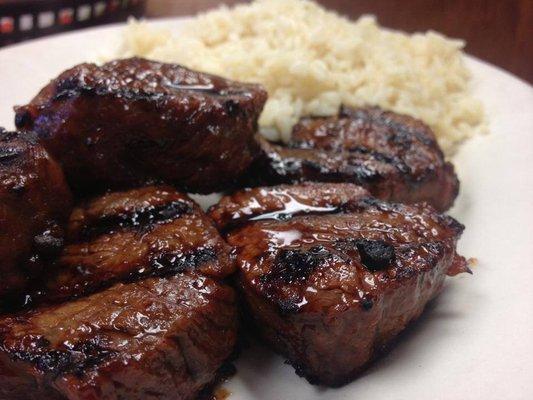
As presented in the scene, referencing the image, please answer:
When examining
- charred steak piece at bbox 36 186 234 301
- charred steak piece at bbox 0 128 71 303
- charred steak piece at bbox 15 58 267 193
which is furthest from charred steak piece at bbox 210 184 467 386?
charred steak piece at bbox 0 128 71 303

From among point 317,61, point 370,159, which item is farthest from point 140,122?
point 317,61

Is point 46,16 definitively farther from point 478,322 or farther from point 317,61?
point 478,322

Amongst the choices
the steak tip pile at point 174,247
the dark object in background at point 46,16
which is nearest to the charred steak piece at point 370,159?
the steak tip pile at point 174,247

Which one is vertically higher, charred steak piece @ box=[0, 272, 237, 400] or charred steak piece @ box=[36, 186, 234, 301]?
charred steak piece @ box=[36, 186, 234, 301]

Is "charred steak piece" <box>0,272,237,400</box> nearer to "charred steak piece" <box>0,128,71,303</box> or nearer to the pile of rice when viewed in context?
"charred steak piece" <box>0,128,71,303</box>

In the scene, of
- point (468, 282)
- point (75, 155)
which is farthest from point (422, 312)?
point (75, 155)
